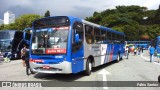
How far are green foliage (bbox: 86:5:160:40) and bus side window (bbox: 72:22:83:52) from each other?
78289 millimetres

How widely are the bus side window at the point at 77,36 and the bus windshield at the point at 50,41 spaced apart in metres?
0.42

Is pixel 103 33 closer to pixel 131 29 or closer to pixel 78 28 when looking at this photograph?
pixel 78 28

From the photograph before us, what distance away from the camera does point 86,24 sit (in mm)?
13375

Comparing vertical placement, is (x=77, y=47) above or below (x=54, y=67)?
above

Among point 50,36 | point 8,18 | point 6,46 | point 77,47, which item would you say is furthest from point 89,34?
point 8,18

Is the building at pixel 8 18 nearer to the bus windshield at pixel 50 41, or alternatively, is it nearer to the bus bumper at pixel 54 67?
the bus windshield at pixel 50 41

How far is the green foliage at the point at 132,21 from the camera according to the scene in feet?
303

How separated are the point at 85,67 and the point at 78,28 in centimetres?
211

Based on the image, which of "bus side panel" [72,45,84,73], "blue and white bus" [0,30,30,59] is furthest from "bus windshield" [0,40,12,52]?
"bus side panel" [72,45,84,73]

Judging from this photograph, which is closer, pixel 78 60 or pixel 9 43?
pixel 78 60

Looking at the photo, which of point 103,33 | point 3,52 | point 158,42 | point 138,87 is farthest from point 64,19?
point 158,42

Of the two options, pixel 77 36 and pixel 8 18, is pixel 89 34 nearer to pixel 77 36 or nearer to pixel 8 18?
pixel 77 36

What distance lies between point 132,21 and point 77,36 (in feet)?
305

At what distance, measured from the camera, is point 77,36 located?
11.6 meters
